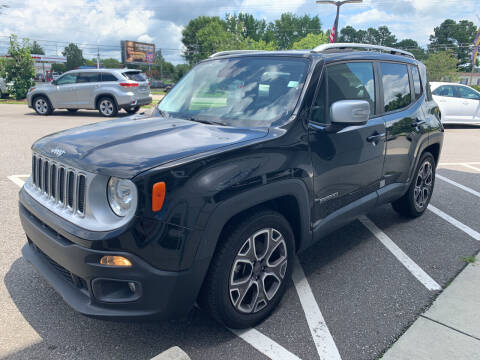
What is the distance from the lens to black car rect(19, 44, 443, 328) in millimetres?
2176

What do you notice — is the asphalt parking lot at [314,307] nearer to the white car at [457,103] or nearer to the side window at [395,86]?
the side window at [395,86]

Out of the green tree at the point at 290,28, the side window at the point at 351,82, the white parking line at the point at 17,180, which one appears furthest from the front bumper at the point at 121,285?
the green tree at the point at 290,28

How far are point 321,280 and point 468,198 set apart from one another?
364 centimetres

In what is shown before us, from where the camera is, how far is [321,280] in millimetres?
3441

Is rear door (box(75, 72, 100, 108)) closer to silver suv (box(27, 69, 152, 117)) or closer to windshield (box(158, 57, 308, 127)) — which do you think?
silver suv (box(27, 69, 152, 117))

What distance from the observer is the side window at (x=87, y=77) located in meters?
14.9

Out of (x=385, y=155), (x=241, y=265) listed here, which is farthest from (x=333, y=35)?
(x=241, y=265)

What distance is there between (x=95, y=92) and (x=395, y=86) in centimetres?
1287

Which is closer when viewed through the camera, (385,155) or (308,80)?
(308,80)

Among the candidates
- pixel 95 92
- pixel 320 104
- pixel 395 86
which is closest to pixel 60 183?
pixel 320 104

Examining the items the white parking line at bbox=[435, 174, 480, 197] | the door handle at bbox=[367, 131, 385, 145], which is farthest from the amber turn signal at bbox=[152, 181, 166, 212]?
the white parking line at bbox=[435, 174, 480, 197]

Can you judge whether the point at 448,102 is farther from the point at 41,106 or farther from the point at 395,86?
the point at 41,106

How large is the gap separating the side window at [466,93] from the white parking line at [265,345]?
14.1 meters

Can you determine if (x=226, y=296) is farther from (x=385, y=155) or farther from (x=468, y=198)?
(x=468, y=198)
